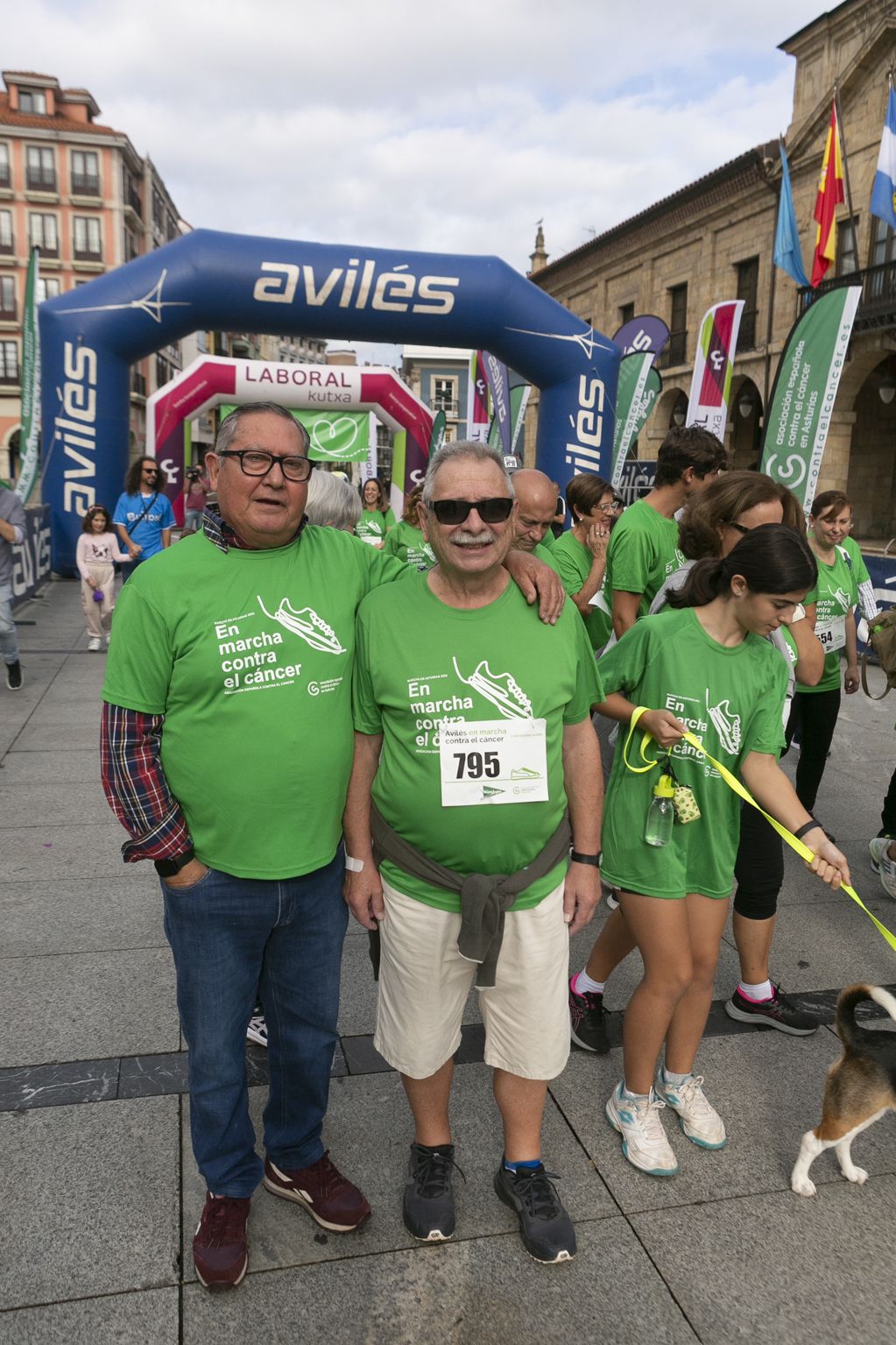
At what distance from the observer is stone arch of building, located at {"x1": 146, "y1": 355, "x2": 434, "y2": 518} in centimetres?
1411

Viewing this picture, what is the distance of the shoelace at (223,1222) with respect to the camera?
2.00 meters

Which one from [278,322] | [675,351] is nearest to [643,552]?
[278,322]

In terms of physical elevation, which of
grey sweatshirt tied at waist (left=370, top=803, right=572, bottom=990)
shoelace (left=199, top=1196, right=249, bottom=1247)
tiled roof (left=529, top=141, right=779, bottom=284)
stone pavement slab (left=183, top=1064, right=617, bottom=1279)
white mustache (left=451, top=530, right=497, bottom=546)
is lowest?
stone pavement slab (left=183, top=1064, right=617, bottom=1279)

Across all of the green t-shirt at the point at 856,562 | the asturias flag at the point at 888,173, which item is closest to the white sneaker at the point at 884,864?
the green t-shirt at the point at 856,562

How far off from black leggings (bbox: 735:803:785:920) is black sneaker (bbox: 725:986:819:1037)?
31 centimetres

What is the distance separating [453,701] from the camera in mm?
1919

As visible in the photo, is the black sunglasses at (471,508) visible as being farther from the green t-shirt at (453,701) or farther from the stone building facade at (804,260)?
the stone building facade at (804,260)

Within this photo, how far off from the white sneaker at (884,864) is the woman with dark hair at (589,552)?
1.68 meters

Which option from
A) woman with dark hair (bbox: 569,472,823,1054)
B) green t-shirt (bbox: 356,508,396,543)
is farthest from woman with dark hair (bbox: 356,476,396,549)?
woman with dark hair (bbox: 569,472,823,1054)

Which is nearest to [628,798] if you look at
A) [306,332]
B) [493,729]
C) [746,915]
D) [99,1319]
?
[493,729]

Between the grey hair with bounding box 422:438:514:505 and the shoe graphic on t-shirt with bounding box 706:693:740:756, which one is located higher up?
the grey hair with bounding box 422:438:514:505

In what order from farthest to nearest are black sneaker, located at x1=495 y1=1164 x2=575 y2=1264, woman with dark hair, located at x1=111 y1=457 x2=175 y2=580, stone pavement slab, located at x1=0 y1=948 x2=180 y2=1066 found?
woman with dark hair, located at x1=111 y1=457 x2=175 y2=580 → stone pavement slab, located at x1=0 y1=948 x2=180 y2=1066 → black sneaker, located at x1=495 y1=1164 x2=575 y2=1264

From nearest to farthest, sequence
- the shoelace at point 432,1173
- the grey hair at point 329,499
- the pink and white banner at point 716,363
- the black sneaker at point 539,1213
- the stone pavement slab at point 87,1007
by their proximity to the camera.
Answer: the black sneaker at point 539,1213 → the shoelace at point 432,1173 → the stone pavement slab at point 87,1007 → the grey hair at point 329,499 → the pink and white banner at point 716,363

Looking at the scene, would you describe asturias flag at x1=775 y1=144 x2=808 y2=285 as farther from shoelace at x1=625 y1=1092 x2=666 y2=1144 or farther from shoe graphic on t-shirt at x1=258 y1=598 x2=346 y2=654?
shoe graphic on t-shirt at x1=258 y1=598 x2=346 y2=654
